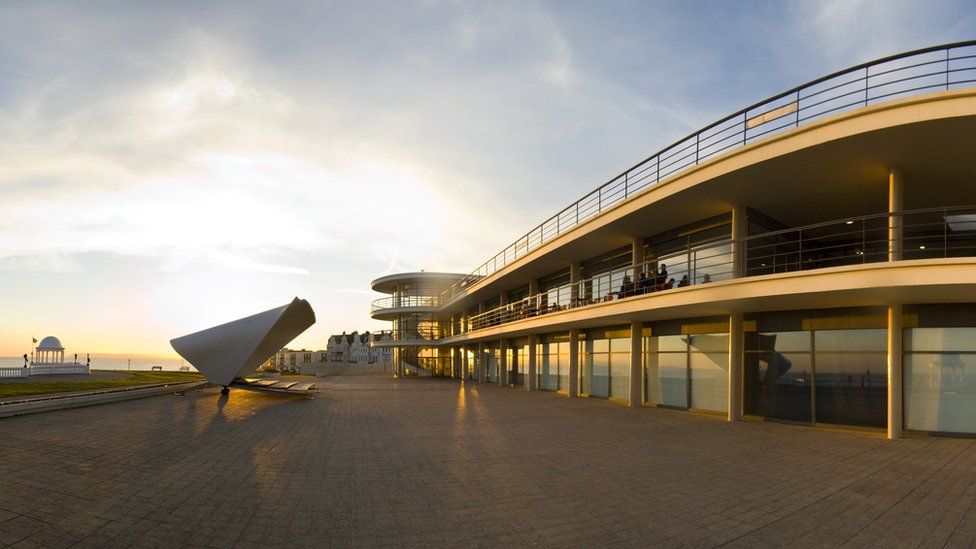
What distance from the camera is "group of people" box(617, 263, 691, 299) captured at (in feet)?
52.4

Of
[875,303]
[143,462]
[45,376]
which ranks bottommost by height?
[45,376]

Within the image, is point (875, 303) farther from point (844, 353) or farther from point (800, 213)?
point (800, 213)

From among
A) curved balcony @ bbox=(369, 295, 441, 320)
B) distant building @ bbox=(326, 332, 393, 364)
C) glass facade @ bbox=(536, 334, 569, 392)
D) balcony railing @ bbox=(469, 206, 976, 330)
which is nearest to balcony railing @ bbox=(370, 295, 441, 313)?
curved balcony @ bbox=(369, 295, 441, 320)

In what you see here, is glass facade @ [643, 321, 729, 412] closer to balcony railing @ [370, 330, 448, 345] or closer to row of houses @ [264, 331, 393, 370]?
balcony railing @ [370, 330, 448, 345]

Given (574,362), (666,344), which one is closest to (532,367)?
(574,362)

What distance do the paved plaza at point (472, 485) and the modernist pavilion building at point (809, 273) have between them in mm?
1391

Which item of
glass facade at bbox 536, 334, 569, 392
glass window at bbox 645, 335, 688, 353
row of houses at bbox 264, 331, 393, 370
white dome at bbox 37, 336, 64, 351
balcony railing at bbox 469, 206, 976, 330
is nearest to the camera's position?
balcony railing at bbox 469, 206, 976, 330

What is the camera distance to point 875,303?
39.6 feet

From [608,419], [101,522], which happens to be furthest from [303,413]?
[101,522]

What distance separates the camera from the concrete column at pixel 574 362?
→ 22.3m

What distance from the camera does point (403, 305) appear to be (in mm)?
45594

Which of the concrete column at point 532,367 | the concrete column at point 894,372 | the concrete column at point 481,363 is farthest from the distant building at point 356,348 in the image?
the concrete column at point 894,372

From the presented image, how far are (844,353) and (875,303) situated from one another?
4.77ft

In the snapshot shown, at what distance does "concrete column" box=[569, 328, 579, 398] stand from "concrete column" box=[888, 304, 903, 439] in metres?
12.0
